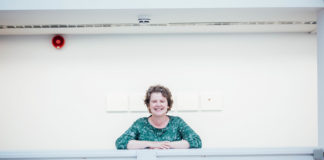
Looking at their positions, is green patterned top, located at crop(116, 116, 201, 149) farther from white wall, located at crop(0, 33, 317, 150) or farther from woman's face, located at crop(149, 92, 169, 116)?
white wall, located at crop(0, 33, 317, 150)

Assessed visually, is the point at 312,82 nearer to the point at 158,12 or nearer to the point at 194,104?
the point at 194,104

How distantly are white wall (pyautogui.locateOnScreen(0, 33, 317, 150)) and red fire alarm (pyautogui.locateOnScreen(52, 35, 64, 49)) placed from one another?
56 mm

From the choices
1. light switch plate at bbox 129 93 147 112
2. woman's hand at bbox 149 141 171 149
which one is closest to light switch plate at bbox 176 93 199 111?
light switch plate at bbox 129 93 147 112

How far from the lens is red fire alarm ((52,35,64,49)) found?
226cm

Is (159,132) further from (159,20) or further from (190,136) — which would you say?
(159,20)

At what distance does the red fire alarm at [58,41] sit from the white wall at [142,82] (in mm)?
56

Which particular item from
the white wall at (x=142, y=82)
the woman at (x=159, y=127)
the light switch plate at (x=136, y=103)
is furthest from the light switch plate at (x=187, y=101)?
the woman at (x=159, y=127)

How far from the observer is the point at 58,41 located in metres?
2.26

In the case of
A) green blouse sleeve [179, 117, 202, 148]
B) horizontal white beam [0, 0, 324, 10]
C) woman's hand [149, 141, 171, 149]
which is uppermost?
horizontal white beam [0, 0, 324, 10]

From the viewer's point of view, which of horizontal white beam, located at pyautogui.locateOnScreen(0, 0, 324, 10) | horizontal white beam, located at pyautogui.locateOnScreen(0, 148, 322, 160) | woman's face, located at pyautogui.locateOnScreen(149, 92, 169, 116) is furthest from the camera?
woman's face, located at pyautogui.locateOnScreen(149, 92, 169, 116)

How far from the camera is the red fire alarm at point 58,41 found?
7.41 ft

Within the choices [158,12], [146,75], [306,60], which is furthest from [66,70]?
[306,60]

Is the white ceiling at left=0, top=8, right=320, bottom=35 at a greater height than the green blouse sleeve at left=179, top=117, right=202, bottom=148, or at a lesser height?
greater

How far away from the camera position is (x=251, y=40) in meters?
2.32
